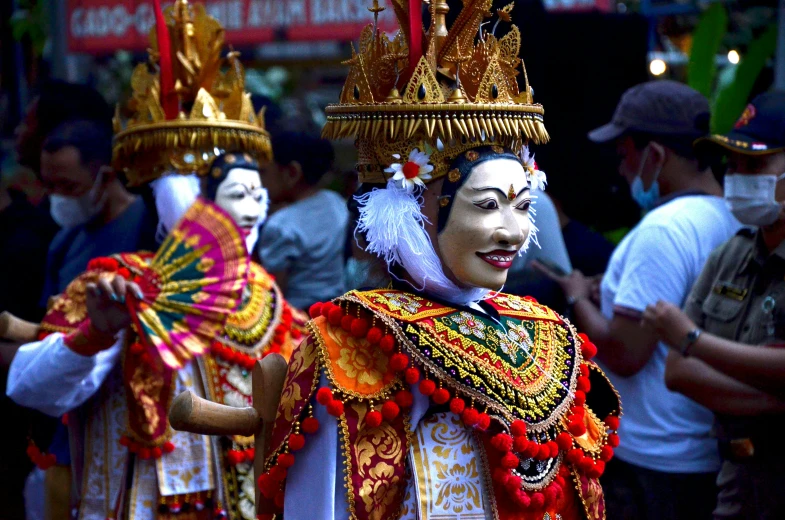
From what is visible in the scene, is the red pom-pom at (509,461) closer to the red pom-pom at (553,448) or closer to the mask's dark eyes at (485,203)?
the red pom-pom at (553,448)

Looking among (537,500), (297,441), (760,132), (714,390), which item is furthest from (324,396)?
(760,132)

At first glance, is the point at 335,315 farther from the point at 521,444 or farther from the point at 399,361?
the point at 521,444

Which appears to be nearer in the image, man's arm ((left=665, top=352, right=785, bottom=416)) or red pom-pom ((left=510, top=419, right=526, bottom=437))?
red pom-pom ((left=510, top=419, right=526, bottom=437))

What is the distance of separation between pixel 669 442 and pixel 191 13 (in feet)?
8.86

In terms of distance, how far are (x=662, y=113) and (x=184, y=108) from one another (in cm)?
232

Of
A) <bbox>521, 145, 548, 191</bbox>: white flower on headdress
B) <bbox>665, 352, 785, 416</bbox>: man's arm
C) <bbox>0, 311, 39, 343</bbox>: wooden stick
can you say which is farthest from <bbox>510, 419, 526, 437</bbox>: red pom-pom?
<bbox>0, 311, 39, 343</bbox>: wooden stick

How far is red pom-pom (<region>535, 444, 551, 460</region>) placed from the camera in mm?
2309

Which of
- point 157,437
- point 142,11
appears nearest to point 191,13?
point 157,437

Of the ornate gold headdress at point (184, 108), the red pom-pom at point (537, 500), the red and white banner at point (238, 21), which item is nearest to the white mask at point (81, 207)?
the ornate gold headdress at point (184, 108)

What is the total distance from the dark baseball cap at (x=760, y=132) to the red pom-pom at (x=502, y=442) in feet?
6.50

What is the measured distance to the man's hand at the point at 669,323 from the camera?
3670 millimetres

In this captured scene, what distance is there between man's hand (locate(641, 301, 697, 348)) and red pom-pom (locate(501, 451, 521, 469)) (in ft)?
5.36

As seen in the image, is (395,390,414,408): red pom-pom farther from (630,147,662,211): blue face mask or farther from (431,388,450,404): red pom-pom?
(630,147,662,211): blue face mask

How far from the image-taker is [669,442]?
13.3ft
